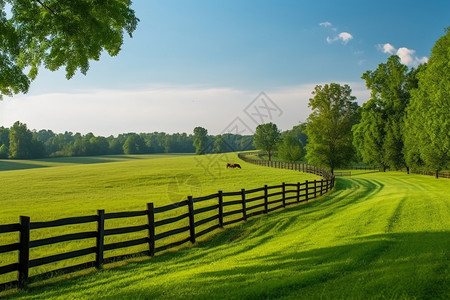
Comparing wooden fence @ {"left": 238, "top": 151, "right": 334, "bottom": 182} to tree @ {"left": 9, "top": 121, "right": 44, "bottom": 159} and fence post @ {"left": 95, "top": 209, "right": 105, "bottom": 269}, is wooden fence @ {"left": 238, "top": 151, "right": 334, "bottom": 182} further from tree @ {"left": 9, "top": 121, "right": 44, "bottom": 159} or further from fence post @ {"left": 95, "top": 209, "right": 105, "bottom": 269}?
tree @ {"left": 9, "top": 121, "right": 44, "bottom": 159}

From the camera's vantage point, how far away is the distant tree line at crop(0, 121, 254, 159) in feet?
389

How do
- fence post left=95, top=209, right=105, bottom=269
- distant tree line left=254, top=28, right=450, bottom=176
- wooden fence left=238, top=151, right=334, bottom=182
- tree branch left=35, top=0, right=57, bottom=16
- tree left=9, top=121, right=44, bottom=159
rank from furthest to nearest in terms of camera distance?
tree left=9, top=121, right=44, bottom=159
distant tree line left=254, top=28, right=450, bottom=176
wooden fence left=238, top=151, right=334, bottom=182
tree branch left=35, top=0, right=57, bottom=16
fence post left=95, top=209, right=105, bottom=269

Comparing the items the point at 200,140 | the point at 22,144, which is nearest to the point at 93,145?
the point at 22,144

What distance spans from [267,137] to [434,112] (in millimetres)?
61926

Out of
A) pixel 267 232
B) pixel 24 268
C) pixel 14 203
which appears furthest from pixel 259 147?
pixel 24 268

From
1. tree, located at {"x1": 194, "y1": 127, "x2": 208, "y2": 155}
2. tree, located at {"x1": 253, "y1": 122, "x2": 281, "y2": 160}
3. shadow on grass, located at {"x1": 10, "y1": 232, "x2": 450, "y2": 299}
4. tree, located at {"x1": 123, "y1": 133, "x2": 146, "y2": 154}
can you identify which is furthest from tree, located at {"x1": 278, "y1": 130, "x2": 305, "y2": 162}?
tree, located at {"x1": 123, "y1": 133, "x2": 146, "y2": 154}

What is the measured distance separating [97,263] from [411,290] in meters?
7.03

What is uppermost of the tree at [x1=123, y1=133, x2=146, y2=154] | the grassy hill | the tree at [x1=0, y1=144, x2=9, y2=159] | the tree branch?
the tree branch

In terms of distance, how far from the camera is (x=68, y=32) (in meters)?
9.55

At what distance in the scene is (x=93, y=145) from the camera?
146m

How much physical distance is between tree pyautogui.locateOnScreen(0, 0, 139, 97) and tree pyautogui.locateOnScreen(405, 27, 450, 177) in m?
32.9

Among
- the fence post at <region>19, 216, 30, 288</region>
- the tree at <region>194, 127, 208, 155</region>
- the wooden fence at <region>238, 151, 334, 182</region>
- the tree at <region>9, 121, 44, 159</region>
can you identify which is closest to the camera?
the fence post at <region>19, 216, 30, 288</region>

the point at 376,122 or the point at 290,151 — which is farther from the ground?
the point at 376,122

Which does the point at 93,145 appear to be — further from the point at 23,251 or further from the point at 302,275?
the point at 302,275
